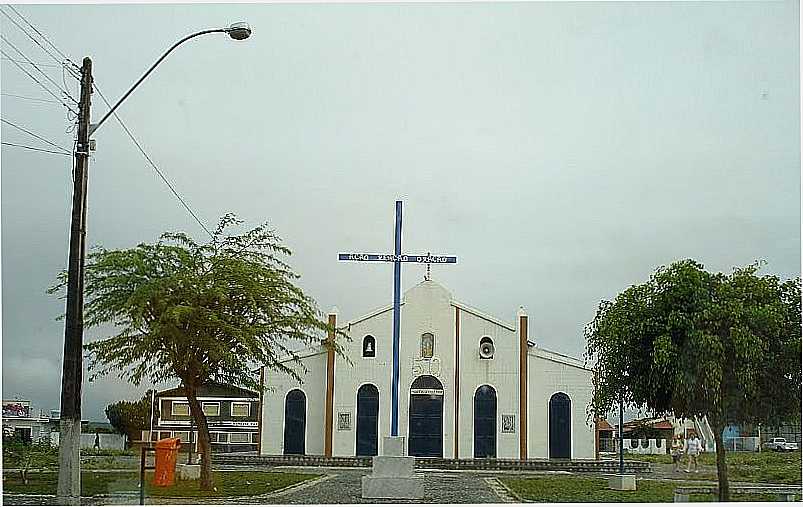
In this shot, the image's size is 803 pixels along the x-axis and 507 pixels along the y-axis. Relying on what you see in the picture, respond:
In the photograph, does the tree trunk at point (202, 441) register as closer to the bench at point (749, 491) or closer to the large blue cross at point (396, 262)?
the large blue cross at point (396, 262)

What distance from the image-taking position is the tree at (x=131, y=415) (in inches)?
713

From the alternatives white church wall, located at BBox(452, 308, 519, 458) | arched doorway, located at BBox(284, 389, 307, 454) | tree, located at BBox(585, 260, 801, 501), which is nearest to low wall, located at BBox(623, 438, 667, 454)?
white church wall, located at BBox(452, 308, 519, 458)

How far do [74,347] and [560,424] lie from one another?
15788mm

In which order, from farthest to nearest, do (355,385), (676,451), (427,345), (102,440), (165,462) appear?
(427,345) → (355,385) → (676,451) → (102,440) → (165,462)

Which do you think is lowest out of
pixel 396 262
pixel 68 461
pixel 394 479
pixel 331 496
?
pixel 331 496

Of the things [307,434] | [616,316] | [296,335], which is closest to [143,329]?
[296,335]

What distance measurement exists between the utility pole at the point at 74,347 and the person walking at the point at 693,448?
9.94 metres

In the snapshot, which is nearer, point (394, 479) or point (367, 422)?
point (394, 479)

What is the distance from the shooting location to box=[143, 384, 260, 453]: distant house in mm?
17859

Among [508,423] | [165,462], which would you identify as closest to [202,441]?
[165,462]

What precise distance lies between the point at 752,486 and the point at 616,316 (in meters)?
3.50

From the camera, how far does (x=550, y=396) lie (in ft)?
89.6

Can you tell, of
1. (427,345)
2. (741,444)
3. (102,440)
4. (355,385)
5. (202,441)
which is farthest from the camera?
(427,345)

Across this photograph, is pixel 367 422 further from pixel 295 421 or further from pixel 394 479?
pixel 394 479
